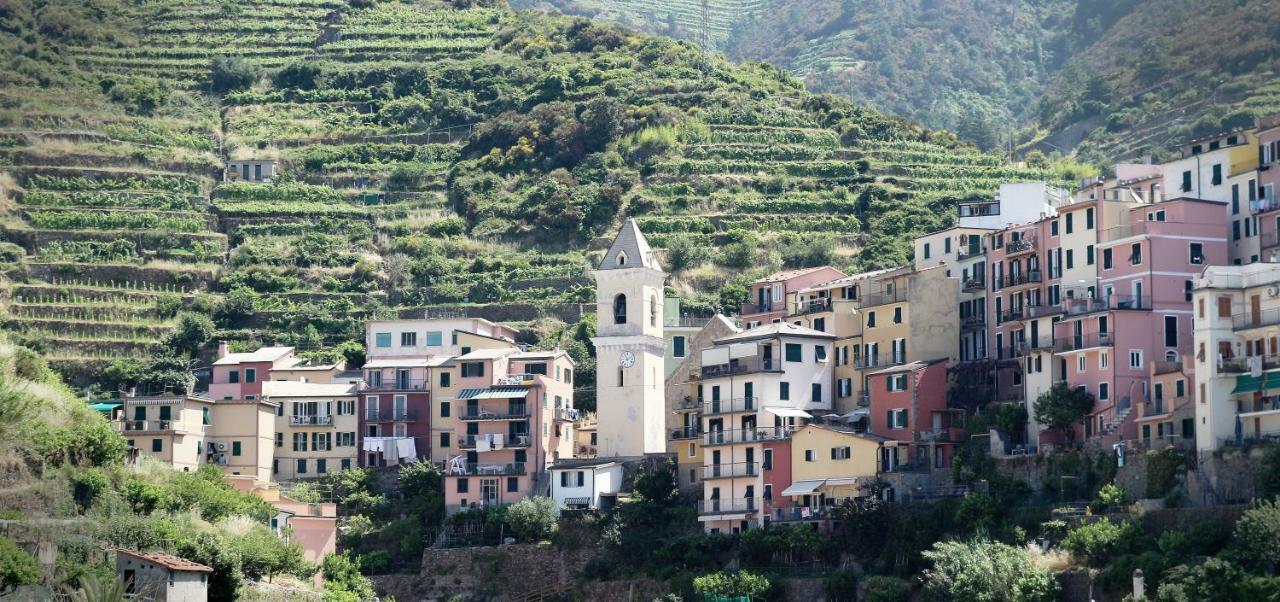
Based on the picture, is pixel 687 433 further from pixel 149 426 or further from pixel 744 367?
pixel 149 426

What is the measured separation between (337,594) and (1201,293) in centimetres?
3206

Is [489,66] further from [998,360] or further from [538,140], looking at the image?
[998,360]

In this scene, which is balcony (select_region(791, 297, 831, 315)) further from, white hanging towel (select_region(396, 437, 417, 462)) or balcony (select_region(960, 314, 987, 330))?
white hanging towel (select_region(396, 437, 417, 462))

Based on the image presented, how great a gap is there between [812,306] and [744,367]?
6285 millimetres

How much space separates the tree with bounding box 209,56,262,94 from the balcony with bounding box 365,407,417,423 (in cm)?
4968

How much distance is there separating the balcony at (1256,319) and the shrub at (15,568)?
38.8 m

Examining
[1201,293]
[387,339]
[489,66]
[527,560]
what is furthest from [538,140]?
[1201,293]

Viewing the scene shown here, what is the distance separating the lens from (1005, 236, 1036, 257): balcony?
8525cm

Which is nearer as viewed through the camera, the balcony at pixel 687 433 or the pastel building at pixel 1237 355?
the pastel building at pixel 1237 355

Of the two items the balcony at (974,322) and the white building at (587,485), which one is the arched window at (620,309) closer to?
the white building at (587,485)

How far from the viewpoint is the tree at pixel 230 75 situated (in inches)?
5512

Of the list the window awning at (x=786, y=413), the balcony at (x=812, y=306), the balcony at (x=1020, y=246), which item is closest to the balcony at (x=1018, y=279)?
the balcony at (x=1020, y=246)

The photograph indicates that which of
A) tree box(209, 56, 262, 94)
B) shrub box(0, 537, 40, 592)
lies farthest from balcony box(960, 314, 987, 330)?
tree box(209, 56, 262, 94)

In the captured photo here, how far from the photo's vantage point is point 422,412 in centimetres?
9556
